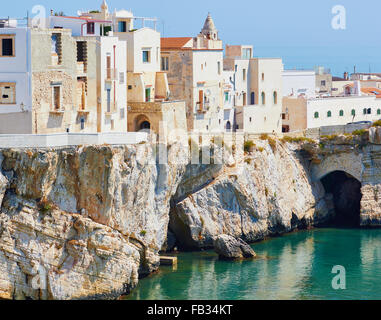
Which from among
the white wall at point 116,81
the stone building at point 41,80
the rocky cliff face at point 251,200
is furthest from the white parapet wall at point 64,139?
Answer: the rocky cliff face at point 251,200

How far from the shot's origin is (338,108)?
8712 centimetres

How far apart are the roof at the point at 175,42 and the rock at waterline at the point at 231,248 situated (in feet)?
48.6

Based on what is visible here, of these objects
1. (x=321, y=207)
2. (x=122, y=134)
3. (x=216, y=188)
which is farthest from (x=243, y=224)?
(x=122, y=134)

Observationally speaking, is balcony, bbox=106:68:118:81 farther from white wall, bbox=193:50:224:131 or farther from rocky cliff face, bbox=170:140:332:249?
white wall, bbox=193:50:224:131

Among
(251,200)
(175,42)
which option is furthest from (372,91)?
(251,200)

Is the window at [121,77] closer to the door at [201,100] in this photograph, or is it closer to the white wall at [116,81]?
the white wall at [116,81]

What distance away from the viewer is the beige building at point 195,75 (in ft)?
244

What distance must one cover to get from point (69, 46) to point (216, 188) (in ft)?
47.2

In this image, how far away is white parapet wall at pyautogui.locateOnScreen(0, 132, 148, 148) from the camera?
55781 mm

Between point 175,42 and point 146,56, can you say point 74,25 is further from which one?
point 175,42

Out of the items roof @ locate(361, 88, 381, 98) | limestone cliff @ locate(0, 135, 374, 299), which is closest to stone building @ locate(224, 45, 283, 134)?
limestone cliff @ locate(0, 135, 374, 299)

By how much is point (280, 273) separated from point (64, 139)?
50.5 ft
